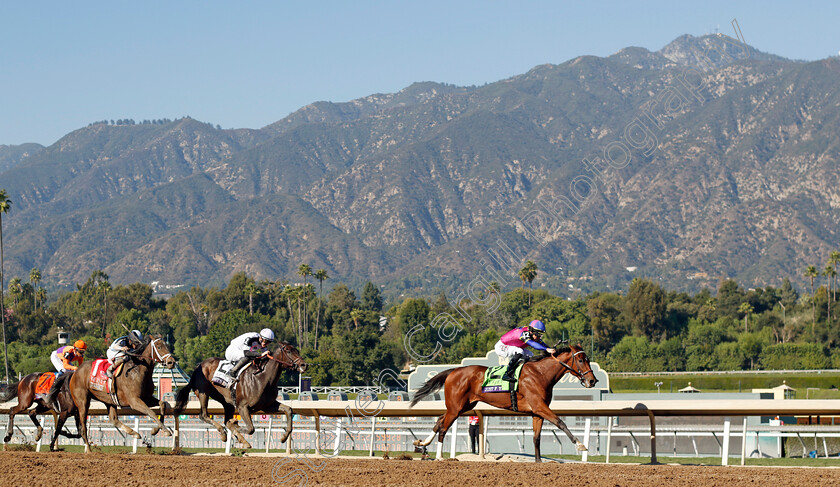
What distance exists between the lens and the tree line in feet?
352

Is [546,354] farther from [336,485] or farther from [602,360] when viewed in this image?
[602,360]

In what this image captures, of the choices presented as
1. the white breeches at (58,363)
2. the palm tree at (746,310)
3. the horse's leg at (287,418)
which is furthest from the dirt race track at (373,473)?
the palm tree at (746,310)

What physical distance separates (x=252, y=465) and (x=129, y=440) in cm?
1794

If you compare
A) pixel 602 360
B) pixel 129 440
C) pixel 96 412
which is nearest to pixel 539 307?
pixel 602 360

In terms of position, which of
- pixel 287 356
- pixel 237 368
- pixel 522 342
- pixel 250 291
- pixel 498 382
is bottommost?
pixel 250 291

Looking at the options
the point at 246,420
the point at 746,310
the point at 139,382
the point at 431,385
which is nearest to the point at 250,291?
the point at 746,310

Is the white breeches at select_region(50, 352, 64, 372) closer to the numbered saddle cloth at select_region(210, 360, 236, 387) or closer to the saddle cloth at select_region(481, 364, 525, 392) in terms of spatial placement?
the numbered saddle cloth at select_region(210, 360, 236, 387)

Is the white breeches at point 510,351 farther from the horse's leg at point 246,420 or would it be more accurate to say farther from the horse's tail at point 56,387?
the horse's tail at point 56,387

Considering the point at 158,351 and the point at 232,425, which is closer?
the point at 232,425

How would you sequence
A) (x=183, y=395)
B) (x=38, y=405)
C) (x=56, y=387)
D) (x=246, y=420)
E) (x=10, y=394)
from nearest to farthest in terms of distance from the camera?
1. (x=246, y=420)
2. (x=183, y=395)
3. (x=56, y=387)
4. (x=38, y=405)
5. (x=10, y=394)

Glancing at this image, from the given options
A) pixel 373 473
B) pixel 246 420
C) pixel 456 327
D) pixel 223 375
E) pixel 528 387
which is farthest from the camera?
pixel 456 327

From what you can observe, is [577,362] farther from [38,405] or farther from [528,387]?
[38,405]

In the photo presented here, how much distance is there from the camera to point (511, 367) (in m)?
17.5

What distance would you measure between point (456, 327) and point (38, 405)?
279 ft
